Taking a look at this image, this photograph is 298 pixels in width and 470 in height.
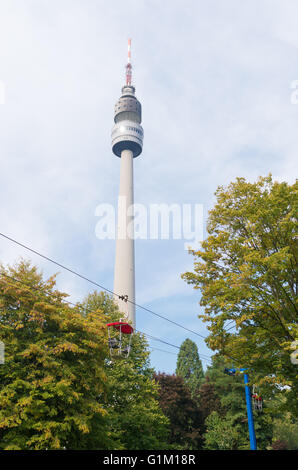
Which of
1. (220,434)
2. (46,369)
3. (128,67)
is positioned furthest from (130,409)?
(128,67)

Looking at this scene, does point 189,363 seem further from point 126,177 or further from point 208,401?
point 126,177

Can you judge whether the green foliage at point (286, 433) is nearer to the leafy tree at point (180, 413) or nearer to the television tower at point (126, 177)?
the leafy tree at point (180, 413)

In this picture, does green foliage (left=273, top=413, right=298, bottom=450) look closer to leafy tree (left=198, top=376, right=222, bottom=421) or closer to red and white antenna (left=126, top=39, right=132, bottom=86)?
Result: leafy tree (left=198, top=376, right=222, bottom=421)

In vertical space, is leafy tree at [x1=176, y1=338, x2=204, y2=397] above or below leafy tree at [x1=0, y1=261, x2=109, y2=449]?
above

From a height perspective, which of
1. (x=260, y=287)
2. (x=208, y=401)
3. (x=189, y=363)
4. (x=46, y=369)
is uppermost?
(x=189, y=363)

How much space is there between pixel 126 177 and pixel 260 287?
72.7m

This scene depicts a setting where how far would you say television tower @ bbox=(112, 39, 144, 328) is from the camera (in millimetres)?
74688

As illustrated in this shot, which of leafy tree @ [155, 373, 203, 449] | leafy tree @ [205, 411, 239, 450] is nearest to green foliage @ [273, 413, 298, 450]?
leafy tree @ [205, 411, 239, 450]

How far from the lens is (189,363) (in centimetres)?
7756

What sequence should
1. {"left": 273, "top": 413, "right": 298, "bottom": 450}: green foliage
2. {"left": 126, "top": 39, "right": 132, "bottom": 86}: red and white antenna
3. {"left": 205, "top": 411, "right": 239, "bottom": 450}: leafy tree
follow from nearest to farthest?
{"left": 205, "top": 411, "right": 239, "bottom": 450}: leafy tree
{"left": 273, "top": 413, "right": 298, "bottom": 450}: green foliage
{"left": 126, "top": 39, "right": 132, "bottom": 86}: red and white antenna

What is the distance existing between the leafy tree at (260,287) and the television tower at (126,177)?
5139 centimetres

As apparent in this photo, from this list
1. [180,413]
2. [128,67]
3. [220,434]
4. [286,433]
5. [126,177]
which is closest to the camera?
[180,413]

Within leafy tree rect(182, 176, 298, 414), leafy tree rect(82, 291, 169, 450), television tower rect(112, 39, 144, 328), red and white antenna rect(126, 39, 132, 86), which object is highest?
red and white antenna rect(126, 39, 132, 86)

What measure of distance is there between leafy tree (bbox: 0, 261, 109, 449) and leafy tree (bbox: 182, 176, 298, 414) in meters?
6.67
